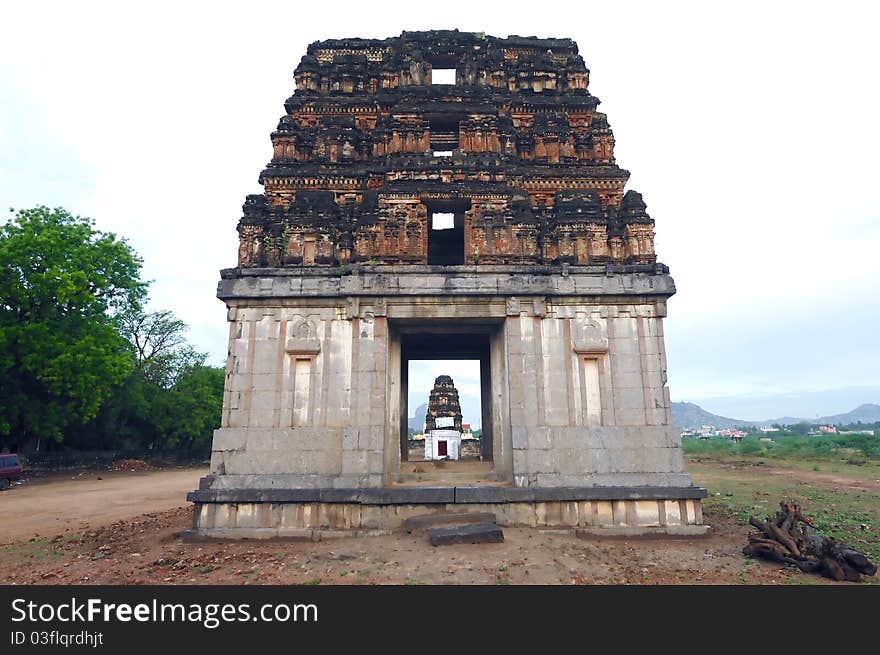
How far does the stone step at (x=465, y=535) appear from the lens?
10078 millimetres

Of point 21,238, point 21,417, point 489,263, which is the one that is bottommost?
point 21,417

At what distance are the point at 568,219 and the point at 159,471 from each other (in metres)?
33.0

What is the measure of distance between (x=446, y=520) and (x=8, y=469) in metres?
24.3

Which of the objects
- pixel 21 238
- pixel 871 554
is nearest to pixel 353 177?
pixel 871 554

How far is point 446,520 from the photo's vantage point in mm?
10969

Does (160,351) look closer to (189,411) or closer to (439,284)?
(189,411)

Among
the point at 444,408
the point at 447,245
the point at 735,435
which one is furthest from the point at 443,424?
the point at 735,435

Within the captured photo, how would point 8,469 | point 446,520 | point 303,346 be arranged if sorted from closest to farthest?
point 446,520 < point 303,346 < point 8,469

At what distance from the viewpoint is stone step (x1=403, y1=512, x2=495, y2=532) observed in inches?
428

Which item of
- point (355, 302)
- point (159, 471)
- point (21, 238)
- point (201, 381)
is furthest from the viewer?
point (201, 381)

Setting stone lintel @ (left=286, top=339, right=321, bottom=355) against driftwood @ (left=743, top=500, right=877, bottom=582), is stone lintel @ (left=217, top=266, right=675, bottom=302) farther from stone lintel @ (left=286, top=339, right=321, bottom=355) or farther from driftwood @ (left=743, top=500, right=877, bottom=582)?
driftwood @ (left=743, top=500, right=877, bottom=582)

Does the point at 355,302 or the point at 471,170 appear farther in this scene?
the point at 471,170

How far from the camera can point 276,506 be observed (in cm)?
1114
